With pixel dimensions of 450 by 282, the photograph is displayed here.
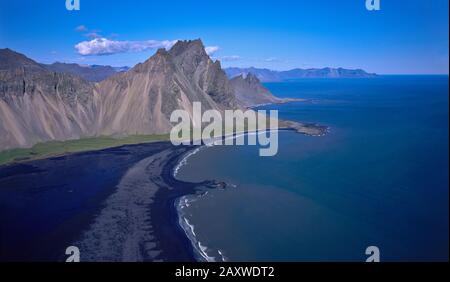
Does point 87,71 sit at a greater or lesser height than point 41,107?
greater

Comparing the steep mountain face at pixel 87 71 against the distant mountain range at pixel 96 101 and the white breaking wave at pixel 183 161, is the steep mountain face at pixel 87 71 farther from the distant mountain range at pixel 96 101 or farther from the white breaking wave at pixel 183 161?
the white breaking wave at pixel 183 161

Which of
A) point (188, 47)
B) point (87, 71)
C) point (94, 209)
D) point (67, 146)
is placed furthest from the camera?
point (87, 71)

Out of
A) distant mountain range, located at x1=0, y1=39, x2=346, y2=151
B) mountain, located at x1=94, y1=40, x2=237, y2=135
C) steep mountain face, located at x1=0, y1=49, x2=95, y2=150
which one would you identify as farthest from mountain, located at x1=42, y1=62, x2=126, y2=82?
steep mountain face, located at x1=0, y1=49, x2=95, y2=150

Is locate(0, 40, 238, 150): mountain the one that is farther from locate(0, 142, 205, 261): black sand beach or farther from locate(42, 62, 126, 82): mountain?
locate(42, 62, 126, 82): mountain

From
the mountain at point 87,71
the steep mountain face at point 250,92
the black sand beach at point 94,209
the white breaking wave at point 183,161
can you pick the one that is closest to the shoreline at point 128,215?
the black sand beach at point 94,209

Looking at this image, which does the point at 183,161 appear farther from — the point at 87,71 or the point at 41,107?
the point at 87,71

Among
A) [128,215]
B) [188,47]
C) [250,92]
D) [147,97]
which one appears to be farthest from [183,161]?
[250,92]
